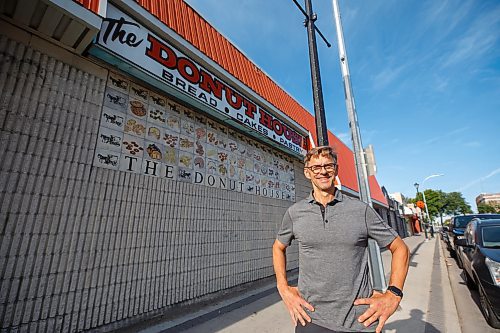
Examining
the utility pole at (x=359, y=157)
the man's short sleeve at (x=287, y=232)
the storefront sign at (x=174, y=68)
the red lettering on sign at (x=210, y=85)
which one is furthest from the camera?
the red lettering on sign at (x=210, y=85)

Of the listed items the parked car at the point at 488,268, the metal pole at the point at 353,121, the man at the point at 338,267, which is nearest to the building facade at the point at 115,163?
the metal pole at the point at 353,121

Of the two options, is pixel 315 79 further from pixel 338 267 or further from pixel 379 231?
pixel 338 267

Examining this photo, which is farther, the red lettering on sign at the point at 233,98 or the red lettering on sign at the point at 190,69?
the red lettering on sign at the point at 233,98

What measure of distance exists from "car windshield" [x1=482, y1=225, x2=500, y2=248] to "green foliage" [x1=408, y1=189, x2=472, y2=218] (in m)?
68.8

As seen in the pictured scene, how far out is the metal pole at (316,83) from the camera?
4.06 meters

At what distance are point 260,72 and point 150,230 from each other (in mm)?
5900

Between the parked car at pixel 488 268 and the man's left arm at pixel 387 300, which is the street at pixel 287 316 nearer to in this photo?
the parked car at pixel 488 268

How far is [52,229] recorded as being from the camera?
3.12m

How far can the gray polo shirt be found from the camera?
1699mm

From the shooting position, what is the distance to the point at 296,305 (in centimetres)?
183

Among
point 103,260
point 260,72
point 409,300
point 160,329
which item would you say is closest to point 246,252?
point 160,329

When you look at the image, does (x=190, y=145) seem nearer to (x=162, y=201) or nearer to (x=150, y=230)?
(x=162, y=201)

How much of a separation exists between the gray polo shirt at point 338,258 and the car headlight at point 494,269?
3.71 meters

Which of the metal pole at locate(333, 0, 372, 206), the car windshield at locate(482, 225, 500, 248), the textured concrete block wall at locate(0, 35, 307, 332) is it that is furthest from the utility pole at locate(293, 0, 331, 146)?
the car windshield at locate(482, 225, 500, 248)
